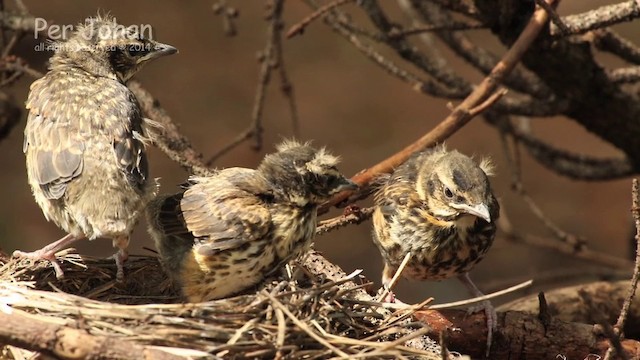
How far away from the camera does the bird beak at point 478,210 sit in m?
4.52

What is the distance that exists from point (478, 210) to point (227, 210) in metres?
1.11

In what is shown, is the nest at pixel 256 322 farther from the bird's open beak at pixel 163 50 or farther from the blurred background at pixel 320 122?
the blurred background at pixel 320 122

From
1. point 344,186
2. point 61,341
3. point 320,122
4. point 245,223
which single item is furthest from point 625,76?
point 320,122

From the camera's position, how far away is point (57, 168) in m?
4.34

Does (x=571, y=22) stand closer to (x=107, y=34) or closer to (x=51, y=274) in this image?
(x=107, y=34)

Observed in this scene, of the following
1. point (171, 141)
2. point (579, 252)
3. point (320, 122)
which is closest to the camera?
point (171, 141)

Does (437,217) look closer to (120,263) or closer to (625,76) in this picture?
(625,76)

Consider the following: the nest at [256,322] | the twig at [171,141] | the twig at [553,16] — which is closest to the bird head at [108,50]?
the twig at [171,141]

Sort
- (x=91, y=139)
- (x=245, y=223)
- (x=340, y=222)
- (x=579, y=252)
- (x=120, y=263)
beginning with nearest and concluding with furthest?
1. (x=245, y=223)
2. (x=91, y=139)
3. (x=120, y=263)
4. (x=340, y=222)
5. (x=579, y=252)

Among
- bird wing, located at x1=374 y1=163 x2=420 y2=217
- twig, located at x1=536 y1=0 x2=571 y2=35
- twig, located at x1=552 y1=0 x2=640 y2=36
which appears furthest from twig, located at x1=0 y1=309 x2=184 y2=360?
twig, located at x1=552 y1=0 x2=640 y2=36

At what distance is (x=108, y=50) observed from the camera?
486 centimetres

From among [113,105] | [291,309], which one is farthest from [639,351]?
[113,105]

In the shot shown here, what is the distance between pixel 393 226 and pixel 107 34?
1620 mm

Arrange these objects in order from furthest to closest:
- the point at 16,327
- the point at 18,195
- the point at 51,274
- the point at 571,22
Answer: the point at 18,195
the point at 571,22
the point at 51,274
the point at 16,327
